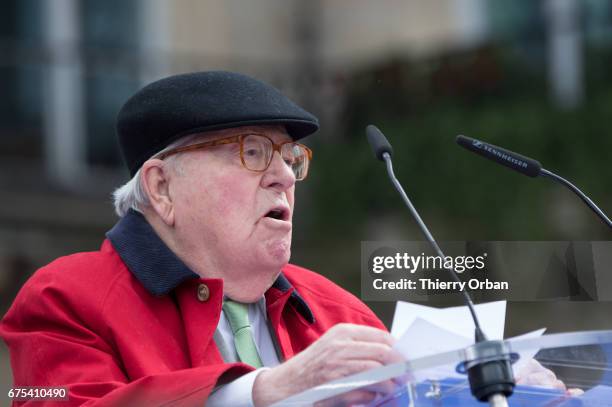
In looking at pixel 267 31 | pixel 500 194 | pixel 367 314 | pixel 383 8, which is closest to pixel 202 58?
pixel 267 31

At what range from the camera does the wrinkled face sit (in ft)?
8.20

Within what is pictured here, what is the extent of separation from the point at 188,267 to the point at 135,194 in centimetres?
25

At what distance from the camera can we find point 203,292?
2.43 meters

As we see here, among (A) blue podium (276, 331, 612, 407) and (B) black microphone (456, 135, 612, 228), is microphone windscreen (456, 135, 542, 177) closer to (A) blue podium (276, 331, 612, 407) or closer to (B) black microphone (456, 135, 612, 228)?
(B) black microphone (456, 135, 612, 228)

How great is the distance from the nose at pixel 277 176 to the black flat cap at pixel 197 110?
86 mm

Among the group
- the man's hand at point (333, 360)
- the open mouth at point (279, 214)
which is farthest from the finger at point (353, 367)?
the open mouth at point (279, 214)

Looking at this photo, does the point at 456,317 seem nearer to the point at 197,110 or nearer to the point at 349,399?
the point at 349,399

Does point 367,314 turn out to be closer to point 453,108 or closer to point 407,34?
point 453,108

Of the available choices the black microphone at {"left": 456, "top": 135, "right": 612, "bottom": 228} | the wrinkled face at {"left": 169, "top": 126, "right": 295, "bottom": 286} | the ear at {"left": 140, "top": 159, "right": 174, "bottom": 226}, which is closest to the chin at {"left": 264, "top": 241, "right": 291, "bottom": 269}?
the wrinkled face at {"left": 169, "top": 126, "right": 295, "bottom": 286}

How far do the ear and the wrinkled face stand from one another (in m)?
0.03

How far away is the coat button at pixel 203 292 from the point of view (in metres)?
2.43

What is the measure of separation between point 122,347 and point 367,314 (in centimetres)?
65

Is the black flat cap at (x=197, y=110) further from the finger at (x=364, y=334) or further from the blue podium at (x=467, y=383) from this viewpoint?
the blue podium at (x=467, y=383)

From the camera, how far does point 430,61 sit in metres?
8.25
